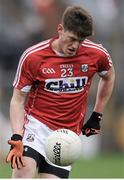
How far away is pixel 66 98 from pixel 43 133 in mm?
427

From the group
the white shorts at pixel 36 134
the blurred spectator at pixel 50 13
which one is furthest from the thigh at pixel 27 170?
the blurred spectator at pixel 50 13

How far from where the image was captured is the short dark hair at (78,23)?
8.10m

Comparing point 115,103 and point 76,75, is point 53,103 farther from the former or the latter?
point 115,103

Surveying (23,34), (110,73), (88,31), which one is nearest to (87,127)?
(110,73)

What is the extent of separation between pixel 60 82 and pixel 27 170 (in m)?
0.95

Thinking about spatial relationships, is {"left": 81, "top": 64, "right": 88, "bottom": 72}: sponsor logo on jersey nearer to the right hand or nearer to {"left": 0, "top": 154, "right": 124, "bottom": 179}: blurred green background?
the right hand

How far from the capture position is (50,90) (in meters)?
8.52

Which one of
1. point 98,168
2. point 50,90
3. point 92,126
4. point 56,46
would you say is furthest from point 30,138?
point 98,168

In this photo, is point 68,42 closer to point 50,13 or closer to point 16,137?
point 16,137

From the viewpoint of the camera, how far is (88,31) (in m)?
8.13

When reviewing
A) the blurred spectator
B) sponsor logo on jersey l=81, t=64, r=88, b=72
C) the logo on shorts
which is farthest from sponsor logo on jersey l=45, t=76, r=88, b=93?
the blurred spectator

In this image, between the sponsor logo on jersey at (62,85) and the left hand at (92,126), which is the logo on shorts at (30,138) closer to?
the sponsor logo on jersey at (62,85)

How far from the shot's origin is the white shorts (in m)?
8.49

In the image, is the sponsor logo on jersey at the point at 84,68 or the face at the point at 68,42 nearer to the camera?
the face at the point at 68,42
